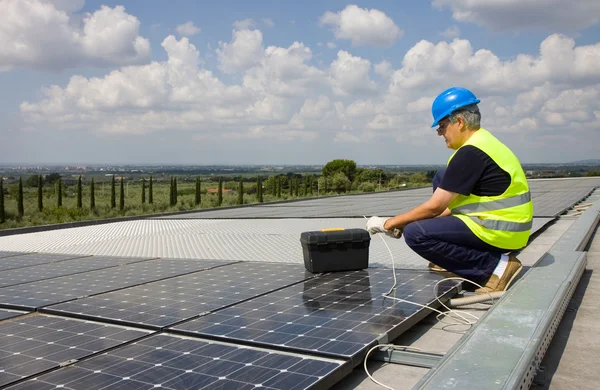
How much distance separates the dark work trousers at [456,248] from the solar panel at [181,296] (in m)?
1.21

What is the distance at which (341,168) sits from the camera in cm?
5591

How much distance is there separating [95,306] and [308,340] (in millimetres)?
1958

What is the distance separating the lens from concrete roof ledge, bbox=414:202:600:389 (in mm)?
2201

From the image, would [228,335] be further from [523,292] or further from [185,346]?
[523,292]

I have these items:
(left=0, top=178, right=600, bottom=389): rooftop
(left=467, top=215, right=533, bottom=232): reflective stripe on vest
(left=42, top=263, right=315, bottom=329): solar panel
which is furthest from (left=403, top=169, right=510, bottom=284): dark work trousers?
(left=42, top=263, right=315, bottom=329): solar panel

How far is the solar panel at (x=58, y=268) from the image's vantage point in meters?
5.69

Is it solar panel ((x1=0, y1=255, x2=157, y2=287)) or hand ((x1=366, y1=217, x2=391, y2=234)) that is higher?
hand ((x1=366, y1=217, x2=391, y2=234))

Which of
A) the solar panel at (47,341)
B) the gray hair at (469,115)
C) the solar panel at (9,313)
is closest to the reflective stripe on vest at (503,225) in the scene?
the gray hair at (469,115)

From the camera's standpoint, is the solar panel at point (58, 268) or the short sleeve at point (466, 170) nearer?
the short sleeve at point (466, 170)

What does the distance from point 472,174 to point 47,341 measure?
3367mm

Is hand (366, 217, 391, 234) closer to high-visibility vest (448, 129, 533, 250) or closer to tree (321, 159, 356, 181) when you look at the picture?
high-visibility vest (448, 129, 533, 250)

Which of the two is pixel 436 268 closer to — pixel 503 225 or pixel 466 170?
pixel 503 225

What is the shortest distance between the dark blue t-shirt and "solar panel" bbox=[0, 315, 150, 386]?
267cm

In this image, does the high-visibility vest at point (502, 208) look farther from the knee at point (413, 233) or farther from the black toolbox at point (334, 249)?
the black toolbox at point (334, 249)
